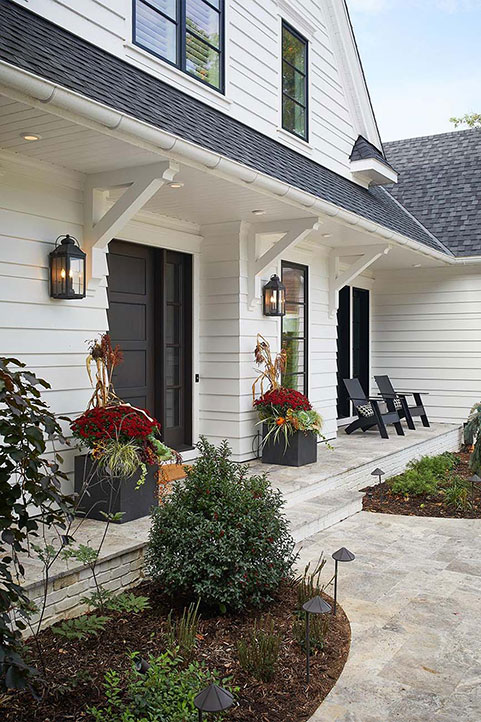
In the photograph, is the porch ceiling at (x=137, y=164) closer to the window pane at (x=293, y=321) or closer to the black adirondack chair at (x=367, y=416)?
the window pane at (x=293, y=321)

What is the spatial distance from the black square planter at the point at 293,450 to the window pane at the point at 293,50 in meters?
4.17

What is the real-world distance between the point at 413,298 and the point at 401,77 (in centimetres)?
2973

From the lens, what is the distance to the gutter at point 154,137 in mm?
3203

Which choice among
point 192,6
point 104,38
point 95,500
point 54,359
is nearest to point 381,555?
point 95,500

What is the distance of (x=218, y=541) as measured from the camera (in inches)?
135

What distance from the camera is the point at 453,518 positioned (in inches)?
226

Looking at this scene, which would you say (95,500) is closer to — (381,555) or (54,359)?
(54,359)

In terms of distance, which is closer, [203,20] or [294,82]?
[203,20]

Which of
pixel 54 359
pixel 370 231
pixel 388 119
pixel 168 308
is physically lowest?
pixel 54 359

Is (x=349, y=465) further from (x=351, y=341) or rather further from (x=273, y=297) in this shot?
(x=351, y=341)

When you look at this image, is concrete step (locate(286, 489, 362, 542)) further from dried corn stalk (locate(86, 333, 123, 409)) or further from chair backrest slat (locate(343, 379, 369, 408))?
chair backrest slat (locate(343, 379, 369, 408))

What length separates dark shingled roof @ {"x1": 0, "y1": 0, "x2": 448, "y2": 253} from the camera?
3.66 m

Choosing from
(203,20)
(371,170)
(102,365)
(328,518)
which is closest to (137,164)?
(102,365)

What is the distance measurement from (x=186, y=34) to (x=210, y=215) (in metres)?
1.57
